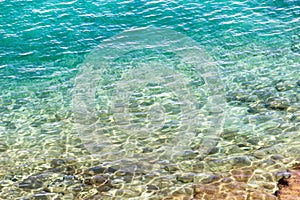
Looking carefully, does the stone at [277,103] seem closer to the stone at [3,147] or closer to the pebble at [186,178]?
the pebble at [186,178]

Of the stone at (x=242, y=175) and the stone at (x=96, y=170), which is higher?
the stone at (x=242, y=175)

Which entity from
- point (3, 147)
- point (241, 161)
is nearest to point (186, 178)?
point (241, 161)

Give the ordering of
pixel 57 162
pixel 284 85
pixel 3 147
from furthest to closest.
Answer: pixel 284 85 < pixel 3 147 < pixel 57 162

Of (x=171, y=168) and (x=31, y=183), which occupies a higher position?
(x=171, y=168)

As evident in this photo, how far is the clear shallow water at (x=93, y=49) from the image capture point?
54.6 ft

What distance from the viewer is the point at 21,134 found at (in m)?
19.6

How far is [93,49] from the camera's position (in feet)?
86.8

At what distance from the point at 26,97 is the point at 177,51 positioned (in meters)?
8.51

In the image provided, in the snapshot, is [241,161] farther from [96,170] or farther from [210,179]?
[96,170]

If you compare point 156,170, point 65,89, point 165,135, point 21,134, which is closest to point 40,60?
point 65,89

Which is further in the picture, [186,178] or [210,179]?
[186,178]

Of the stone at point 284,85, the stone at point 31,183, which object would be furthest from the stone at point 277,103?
the stone at point 31,183

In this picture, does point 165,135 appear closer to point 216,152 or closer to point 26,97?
point 216,152

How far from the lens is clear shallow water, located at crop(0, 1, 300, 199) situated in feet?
54.6
